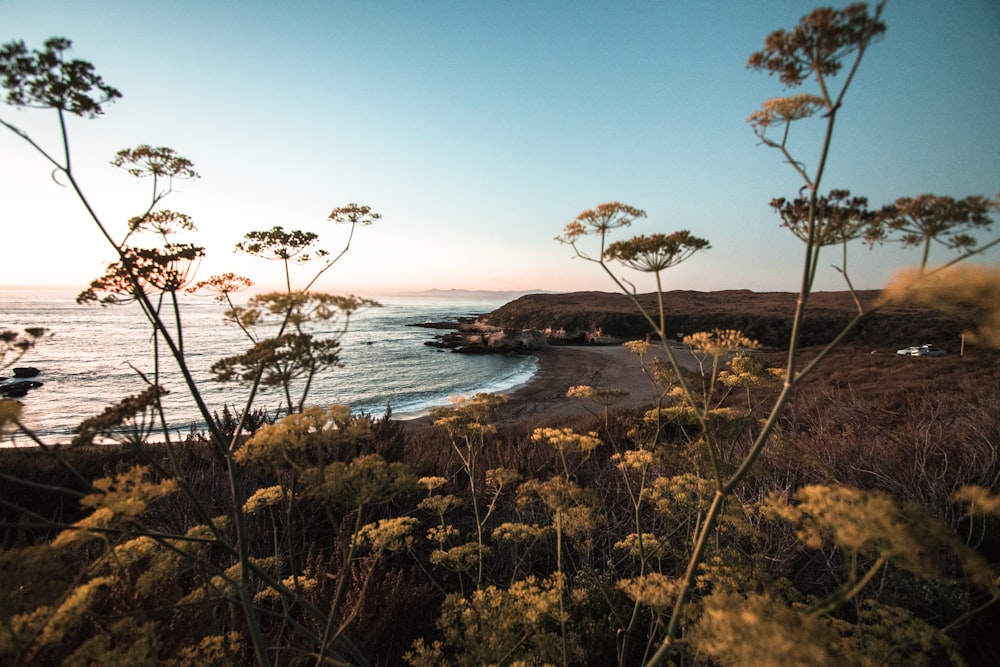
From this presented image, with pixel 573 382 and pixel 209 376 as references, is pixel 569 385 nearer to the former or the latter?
pixel 573 382

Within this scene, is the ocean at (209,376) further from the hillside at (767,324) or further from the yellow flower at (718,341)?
the hillside at (767,324)

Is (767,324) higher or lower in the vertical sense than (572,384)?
higher

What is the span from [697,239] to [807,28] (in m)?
0.82

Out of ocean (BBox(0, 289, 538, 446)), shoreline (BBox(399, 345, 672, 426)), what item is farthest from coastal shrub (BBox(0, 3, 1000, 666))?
shoreline (BBox(399, 345, 672, 426))

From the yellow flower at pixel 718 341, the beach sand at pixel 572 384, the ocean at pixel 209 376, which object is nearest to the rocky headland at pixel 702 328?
the beach sand at pixel 572 384

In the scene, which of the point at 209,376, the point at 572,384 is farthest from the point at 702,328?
the point at 209,376

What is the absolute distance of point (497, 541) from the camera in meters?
4.00

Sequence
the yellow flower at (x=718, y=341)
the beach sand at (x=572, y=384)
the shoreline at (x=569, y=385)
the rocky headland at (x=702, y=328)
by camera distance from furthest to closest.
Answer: the rocky headland at (x=702, y=328), the shoreline at (x=569, y=385), the beach sand at (x=572, y=384), the yellow flower at (x=718, y=341)

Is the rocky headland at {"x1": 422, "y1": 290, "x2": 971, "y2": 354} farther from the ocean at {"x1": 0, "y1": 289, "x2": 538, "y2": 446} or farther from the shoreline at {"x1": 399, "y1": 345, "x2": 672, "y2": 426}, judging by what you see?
the ocean at {"x1": 0, "y1": 289, "x2": 538, "y2": 446}

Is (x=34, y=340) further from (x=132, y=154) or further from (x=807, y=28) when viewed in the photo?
(x=807, y=28)

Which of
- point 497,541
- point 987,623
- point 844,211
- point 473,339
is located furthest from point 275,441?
point 473,339

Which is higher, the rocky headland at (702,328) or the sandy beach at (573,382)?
the rocky headland at (702,328)

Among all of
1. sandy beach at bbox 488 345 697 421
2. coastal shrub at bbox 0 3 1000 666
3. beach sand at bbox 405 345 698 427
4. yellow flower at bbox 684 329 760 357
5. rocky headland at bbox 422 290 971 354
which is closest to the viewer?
coastal shrub at bbox 0 3 1000 666

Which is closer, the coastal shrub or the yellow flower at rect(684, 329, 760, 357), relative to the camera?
the coastal shrub
